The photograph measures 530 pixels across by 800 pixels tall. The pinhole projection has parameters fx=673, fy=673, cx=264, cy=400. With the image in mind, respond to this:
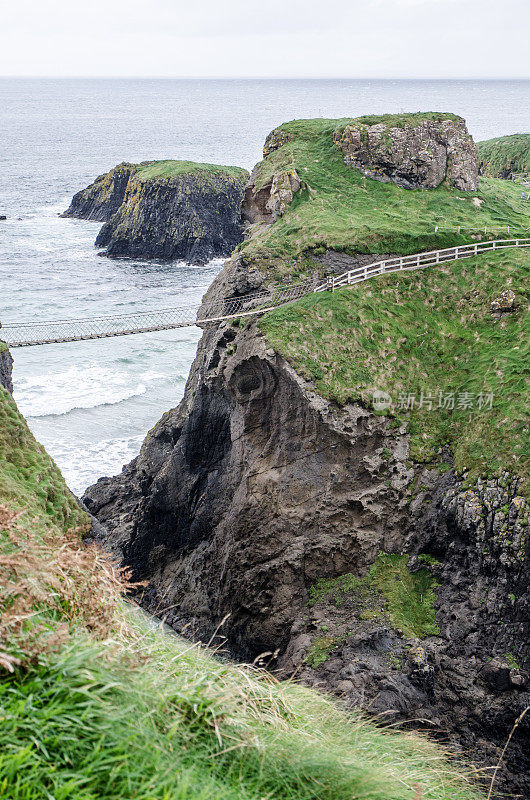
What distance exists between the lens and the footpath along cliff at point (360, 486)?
70.5ft

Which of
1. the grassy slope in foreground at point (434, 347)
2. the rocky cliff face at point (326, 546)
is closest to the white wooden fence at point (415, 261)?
the grassy slope in foreground at point (434, 347)

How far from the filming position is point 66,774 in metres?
5.99

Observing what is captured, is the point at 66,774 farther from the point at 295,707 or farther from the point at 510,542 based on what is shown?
the point at 510,542

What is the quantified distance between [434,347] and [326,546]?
395 inches

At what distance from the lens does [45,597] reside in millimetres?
8000

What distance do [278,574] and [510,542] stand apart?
848 centimetres

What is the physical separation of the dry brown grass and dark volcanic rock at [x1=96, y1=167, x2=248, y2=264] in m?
75.9

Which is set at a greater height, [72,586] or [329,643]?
[72,586]

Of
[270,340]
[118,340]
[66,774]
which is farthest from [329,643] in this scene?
[118,340]

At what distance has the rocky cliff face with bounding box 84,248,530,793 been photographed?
20922mm

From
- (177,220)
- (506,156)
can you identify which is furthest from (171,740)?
(506,156)

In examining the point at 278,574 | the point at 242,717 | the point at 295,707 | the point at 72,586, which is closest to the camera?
the point at 242,717

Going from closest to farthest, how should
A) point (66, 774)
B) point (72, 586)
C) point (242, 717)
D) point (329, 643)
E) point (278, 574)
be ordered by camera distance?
point (66, 774) < point (242, 717) < point (72, 586) < point (329, 643) < point (278, 574)

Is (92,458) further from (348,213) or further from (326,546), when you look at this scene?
(348,213)
